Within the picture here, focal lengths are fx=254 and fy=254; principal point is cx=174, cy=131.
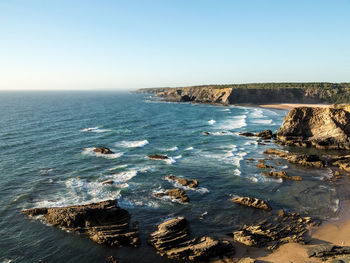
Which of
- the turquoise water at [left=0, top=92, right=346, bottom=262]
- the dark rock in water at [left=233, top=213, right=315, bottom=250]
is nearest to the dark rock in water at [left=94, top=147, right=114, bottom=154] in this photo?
the turquoise water at [left=0, top=92, right=346, bottom=262]

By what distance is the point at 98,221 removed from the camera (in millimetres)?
22625

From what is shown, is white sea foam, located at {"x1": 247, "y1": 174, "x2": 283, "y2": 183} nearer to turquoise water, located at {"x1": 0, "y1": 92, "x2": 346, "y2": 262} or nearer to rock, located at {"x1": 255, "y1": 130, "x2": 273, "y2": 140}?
turquoise water, located at {"x1": 0, "y1": 92, "x2": 346, "y2": 262}

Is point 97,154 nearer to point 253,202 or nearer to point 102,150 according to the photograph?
point 102,150

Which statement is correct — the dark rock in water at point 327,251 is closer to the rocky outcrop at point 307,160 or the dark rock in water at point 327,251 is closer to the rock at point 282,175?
the rock at point 282,175

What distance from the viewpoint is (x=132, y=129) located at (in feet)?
223

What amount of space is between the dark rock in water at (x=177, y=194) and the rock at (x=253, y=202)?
5.39 m

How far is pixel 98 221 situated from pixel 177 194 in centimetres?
943

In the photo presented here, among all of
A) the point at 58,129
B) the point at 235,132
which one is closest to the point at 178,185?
the point at 235,132

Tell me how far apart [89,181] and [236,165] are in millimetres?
21738

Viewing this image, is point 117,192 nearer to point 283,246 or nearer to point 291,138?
point 283,246

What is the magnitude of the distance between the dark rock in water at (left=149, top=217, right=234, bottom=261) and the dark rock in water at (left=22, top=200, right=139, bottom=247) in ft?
6.63

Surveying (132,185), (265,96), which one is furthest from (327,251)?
(265,96)

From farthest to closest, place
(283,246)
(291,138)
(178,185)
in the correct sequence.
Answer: (291,138), (178,185), (283,246)

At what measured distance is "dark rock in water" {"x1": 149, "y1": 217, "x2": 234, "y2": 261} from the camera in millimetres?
18969
